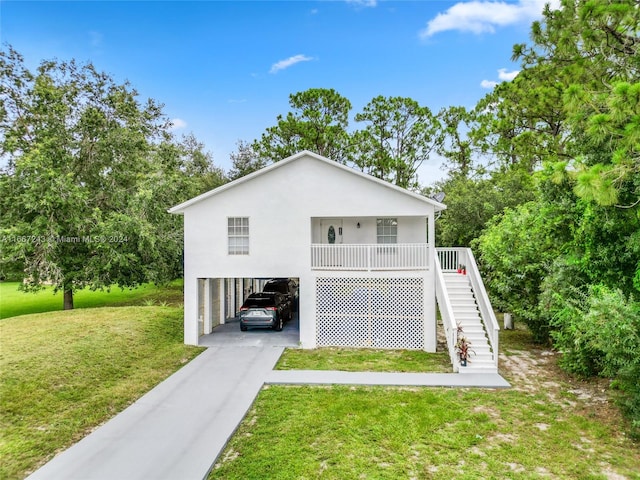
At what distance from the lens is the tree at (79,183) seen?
17.5 metres

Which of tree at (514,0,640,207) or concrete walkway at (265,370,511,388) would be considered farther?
concrete walkway at (265,370,511,388)

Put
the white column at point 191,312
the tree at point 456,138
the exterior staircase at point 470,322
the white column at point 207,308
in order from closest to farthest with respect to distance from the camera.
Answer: the exterior staircase at point 470,322 < the white column at point 191,312 < the white column at point 207,308 < the tree at point 456,138

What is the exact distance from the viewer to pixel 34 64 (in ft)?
67.6

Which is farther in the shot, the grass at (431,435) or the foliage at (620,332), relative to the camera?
the foliage at (620,332)

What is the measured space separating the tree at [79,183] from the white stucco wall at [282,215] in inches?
265

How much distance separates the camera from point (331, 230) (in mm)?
16031

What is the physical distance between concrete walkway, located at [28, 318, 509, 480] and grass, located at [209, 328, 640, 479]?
1.25ft

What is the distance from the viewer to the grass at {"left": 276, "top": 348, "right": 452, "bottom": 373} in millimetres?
11117

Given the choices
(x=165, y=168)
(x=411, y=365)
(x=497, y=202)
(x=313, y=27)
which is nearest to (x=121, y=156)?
(x=165, y=168)

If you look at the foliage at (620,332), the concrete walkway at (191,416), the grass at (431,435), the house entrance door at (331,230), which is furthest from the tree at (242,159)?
the foliage at (620,332)

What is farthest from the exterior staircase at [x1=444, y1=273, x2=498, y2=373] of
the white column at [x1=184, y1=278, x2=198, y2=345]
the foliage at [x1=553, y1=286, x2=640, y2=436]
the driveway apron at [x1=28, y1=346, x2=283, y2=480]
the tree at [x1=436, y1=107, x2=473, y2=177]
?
the tree at [x1=436, y1=107, x2=473, y2=177]

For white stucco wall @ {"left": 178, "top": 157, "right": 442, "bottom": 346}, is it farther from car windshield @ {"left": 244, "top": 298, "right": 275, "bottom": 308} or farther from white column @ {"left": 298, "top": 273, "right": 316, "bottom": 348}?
car windshield @ {"left": 244, "top": 298, "right": 275, "bottom": 308}

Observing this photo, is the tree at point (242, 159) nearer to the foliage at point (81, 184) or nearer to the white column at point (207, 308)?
the foliage at point (81, 184)

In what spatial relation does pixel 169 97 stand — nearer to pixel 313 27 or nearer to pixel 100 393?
pixel 313 27
